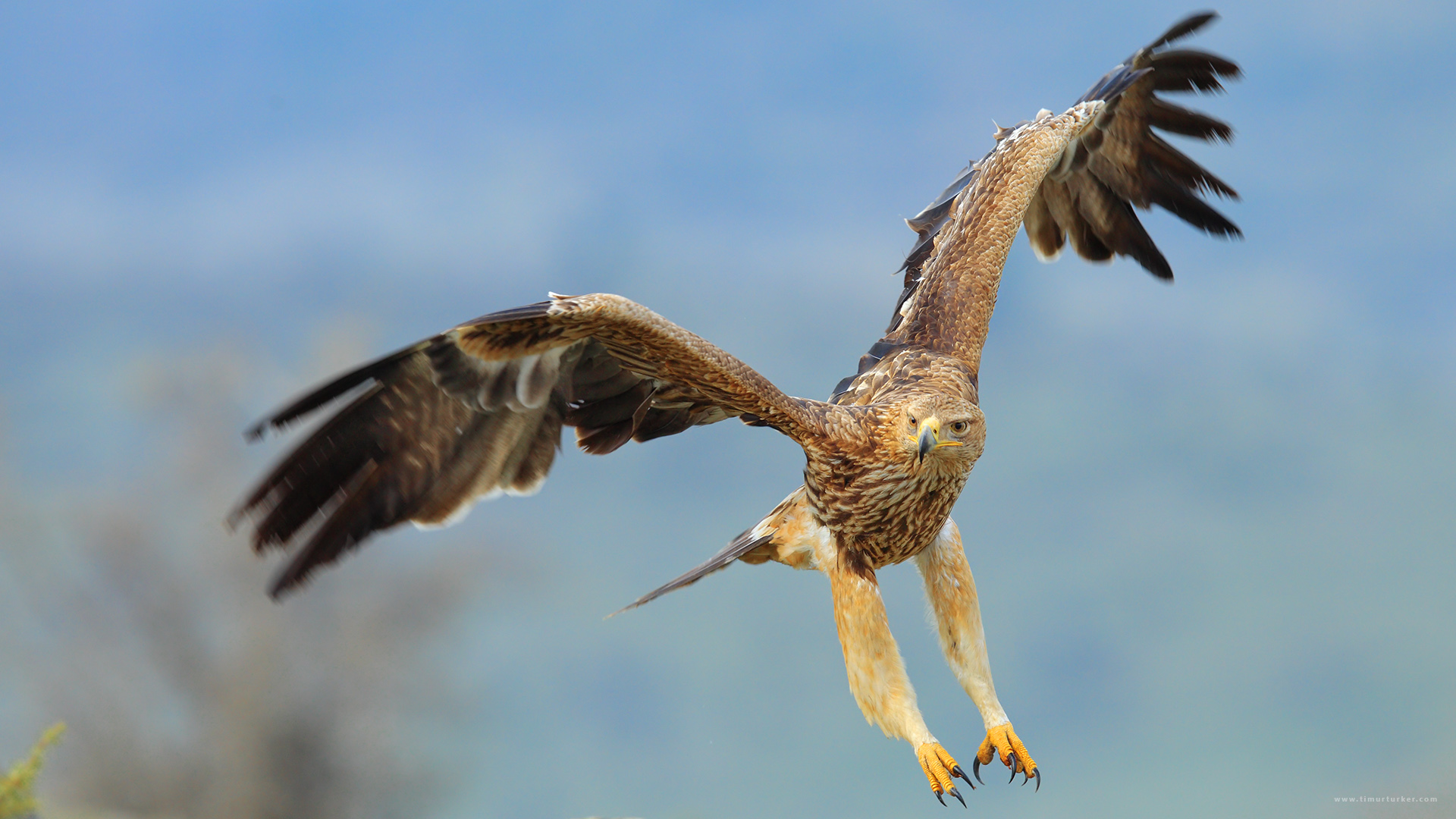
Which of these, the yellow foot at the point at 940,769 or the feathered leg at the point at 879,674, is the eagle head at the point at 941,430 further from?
the yellow foot at the point at 940,769

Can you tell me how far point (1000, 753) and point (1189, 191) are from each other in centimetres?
361

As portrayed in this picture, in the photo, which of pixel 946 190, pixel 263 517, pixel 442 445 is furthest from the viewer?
pixel 946 190

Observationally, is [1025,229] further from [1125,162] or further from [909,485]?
[909,485]

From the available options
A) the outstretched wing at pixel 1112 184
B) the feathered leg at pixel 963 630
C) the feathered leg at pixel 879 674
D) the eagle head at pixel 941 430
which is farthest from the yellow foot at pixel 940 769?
the outstretched wing at pixel 1112 184

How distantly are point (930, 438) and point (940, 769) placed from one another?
1.41 metres

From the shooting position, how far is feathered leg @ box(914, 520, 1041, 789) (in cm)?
515

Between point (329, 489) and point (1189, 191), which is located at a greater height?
point (1189, 191)

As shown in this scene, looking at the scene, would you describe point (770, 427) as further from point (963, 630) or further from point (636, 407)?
point (963, 630)

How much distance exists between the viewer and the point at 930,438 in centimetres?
451

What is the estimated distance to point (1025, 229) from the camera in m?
6.76

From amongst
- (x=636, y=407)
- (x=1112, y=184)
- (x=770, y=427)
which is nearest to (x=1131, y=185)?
(x=1112, y=184)

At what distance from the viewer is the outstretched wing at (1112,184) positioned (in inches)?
236

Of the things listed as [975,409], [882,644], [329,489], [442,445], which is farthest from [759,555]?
[329,489]

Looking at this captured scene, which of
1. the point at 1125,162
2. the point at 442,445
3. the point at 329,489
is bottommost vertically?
the point at 329,489
